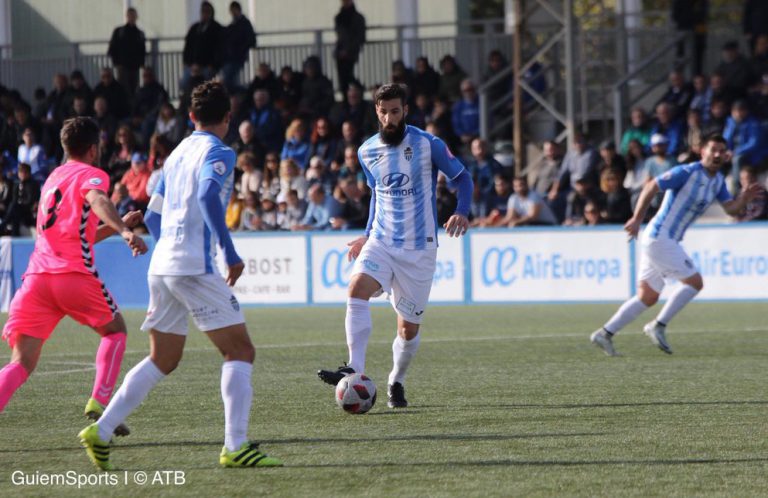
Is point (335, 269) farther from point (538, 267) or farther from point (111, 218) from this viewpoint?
point (111, 218)

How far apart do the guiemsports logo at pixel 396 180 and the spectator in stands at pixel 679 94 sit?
13.7m

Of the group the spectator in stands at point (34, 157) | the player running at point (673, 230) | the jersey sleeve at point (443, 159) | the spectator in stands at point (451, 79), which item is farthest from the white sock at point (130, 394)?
the spectator in stands at point (34, 157)

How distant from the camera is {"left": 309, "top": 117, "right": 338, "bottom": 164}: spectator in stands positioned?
23.3 metres

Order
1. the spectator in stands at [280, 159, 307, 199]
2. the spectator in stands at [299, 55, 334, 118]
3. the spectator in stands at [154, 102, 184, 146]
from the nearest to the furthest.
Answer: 1. the spectator in stands at [280, 159, 307, 199]
2. the spectator in stands at [299, 55, 334, 118]
3. the spectator in stands at [154, 102, 184, 146]

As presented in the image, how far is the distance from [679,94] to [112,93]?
1068 centimetres

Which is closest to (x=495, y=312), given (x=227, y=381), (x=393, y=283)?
(x=393, y=283)

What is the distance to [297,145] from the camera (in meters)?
23.6

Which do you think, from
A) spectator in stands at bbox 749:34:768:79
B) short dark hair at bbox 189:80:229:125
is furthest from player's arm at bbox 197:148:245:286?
spectator in stands at bbox 749:34:768:79

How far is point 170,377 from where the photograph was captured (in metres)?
11.2

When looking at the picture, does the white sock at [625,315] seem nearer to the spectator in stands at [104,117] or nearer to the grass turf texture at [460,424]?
the grass turf texture at [460,424]

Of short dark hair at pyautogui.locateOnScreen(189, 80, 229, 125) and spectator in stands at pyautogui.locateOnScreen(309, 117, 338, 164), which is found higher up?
spectator in stands at pyautogui.locateOnScreen(309, 117, 338, 164)

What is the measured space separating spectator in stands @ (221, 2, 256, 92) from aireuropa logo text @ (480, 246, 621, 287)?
7489mm

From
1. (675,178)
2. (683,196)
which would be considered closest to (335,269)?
(683,196)

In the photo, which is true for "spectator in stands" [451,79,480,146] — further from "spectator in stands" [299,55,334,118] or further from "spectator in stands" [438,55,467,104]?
"spectator in stands" [299,55,334,118]
